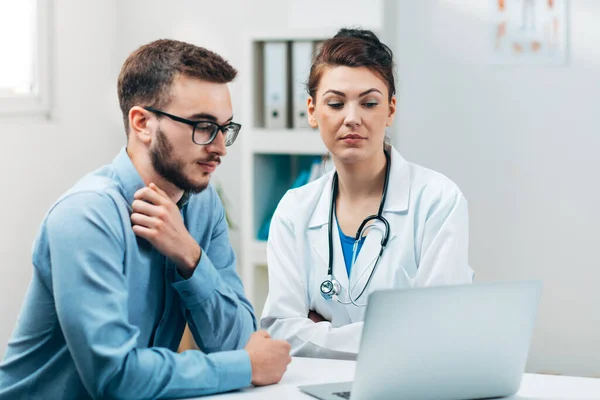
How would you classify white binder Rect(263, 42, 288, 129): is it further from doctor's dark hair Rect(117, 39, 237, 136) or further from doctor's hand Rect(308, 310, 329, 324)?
doctor's dark hair Rect(117, 39, 237, 136)

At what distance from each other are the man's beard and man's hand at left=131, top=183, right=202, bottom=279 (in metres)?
0.04

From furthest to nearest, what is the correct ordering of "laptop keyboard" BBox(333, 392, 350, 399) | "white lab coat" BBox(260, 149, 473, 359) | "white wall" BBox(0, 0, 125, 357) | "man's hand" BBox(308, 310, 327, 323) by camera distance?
"white wall" BBox(0, 0, 125, 357)
"man's hand" BBox(308, 310, 327, 323)
"white lab coat" BBox(260, 149, 473, 359)
"laptop keyboard" BBox(333, 392, 350, 399)

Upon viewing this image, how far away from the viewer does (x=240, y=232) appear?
12.5 ft

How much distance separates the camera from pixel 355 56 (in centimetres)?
211

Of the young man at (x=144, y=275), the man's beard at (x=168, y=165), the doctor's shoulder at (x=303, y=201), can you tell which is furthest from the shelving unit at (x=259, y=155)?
the man's beard at (x=168, y=165)

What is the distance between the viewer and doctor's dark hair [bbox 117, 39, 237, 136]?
157cm

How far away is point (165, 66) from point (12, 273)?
2164 millimetres

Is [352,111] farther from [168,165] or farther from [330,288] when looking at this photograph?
[168,165]

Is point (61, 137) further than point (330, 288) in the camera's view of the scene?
Yes

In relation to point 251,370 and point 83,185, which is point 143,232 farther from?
point 251,370

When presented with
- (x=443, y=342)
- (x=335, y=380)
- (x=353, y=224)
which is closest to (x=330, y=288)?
(x=353, y=224)

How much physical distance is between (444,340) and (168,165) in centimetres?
63

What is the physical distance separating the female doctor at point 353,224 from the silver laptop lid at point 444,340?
539 mm

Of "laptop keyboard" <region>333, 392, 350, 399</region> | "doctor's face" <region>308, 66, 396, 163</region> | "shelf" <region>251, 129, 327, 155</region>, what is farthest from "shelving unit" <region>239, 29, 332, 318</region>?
"laptop keyboard" <region>333, 392, 350, 399</region>
